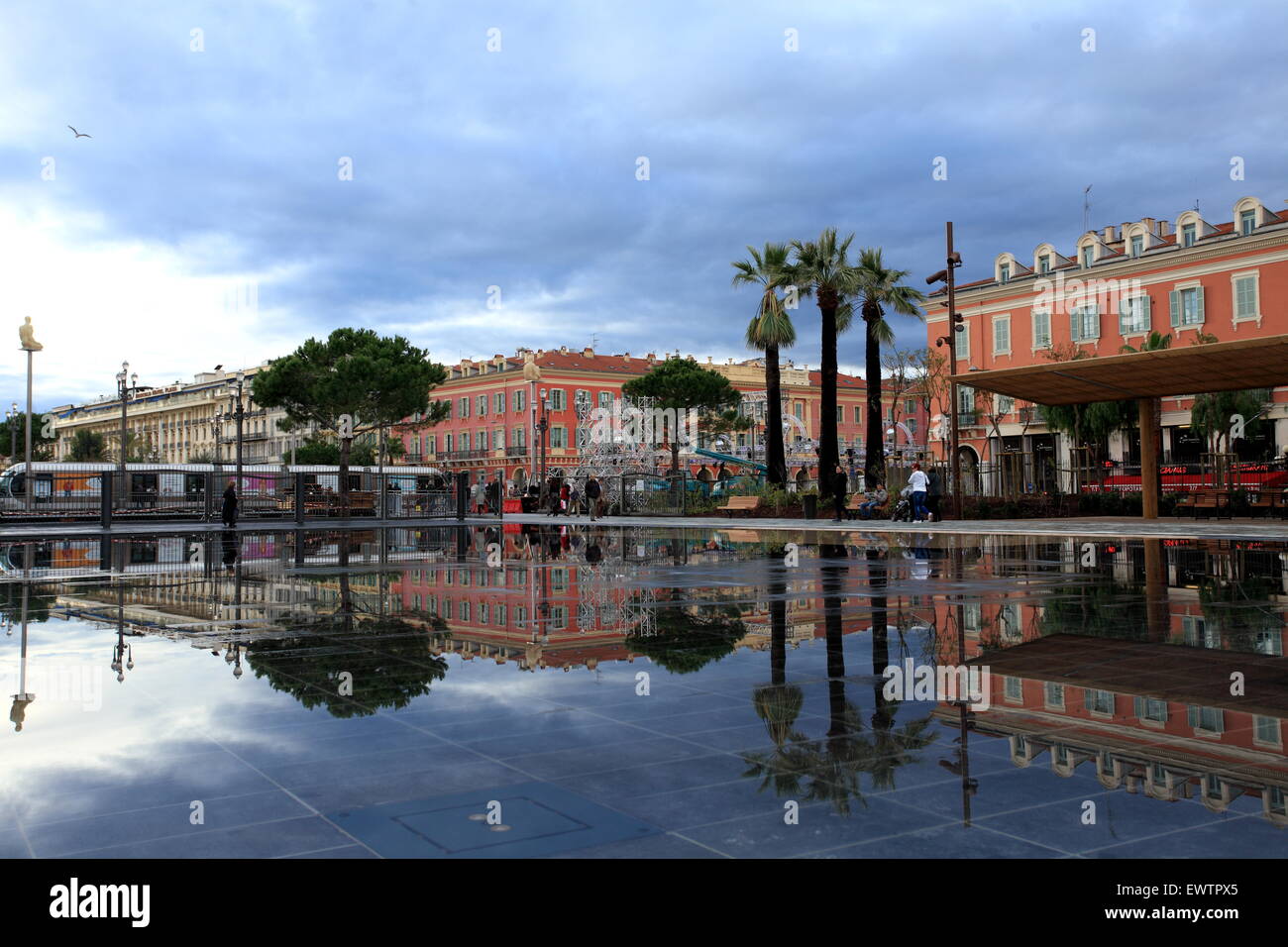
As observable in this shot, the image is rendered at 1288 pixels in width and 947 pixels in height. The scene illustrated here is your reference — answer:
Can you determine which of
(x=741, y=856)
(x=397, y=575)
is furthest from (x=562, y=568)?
(x=741, y=856)

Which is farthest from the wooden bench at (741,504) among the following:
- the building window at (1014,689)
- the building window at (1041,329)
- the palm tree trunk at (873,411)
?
the building window at (1014,689)

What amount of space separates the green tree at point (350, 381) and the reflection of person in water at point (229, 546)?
986 inches

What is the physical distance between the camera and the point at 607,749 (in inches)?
185

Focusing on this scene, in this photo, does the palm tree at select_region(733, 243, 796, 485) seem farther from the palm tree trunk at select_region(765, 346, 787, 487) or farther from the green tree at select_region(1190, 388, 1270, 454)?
the green tree at select_region(1190, 388, 1270, 454)

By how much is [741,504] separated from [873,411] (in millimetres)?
6013

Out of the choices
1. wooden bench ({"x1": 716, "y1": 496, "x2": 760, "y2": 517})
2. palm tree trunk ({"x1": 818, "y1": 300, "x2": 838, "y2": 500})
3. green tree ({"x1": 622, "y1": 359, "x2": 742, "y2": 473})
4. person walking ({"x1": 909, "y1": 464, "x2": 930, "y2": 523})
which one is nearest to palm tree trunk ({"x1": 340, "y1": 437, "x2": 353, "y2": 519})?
wooden bench ({"x1": 716, "y1": 496, "x2": 760, "y2": 517})

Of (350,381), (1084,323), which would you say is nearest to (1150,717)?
(1084,323)

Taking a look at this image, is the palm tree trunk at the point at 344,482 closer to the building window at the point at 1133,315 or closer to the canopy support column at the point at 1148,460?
the canopy support column at the point at 1148,460

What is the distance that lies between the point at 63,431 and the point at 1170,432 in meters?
136

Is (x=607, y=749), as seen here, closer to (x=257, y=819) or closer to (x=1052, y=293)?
(x=257, y=819)

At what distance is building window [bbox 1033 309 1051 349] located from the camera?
5066 centimetres

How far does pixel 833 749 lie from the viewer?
4.63 meters

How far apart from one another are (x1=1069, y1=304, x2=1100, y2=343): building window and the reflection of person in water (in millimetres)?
38496

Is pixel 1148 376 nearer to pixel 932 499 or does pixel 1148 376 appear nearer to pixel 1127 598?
pixel 932 499
